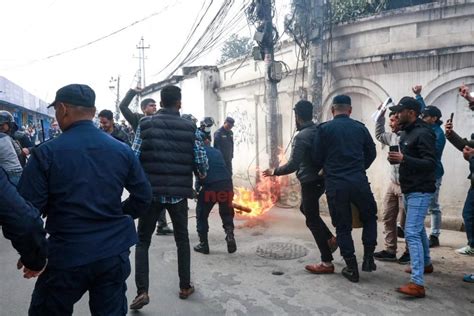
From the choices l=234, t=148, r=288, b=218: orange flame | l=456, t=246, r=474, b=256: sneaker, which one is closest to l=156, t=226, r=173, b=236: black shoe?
l=234, t=148, r=288, b=218: orange flame

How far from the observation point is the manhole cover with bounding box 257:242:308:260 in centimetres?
530

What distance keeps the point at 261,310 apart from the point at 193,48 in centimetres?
910

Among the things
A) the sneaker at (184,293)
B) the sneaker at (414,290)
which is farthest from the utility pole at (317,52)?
the sneaker at (184,293)

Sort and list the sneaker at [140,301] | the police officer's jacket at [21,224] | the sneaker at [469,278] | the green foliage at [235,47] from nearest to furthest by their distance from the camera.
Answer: the police officer's jacket at [21,224] → the sneaker at [140,301] → the sneaker at [469,278] → the green foliage at [235,47]

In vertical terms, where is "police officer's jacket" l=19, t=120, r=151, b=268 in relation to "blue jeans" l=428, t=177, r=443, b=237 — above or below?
above

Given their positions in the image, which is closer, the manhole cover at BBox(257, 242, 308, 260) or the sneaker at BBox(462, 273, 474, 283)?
the sneaker at BBox(462, 273, 474, 283)

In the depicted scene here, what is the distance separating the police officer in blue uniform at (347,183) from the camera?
14.1 feet

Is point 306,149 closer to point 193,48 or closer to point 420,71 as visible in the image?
point 420,71

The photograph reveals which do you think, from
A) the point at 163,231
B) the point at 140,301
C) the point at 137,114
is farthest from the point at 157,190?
the point at 163,231

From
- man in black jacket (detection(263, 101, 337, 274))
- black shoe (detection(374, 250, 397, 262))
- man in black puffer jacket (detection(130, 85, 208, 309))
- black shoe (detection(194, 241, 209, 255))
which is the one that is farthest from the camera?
black shoe (detection(194, 241, 209, 255))

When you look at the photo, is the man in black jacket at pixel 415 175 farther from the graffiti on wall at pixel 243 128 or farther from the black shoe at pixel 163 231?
the graffiti on wall at pixel 243 128

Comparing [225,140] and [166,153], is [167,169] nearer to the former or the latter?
[166,153]

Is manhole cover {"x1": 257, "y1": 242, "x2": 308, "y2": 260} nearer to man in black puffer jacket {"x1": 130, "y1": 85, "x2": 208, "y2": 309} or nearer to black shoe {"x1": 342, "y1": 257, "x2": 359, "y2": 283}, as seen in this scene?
black shoe {"x1": 342, "y1": 257, "x2": 359, "y2": 283}

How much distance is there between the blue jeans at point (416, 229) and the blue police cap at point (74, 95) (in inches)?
128
